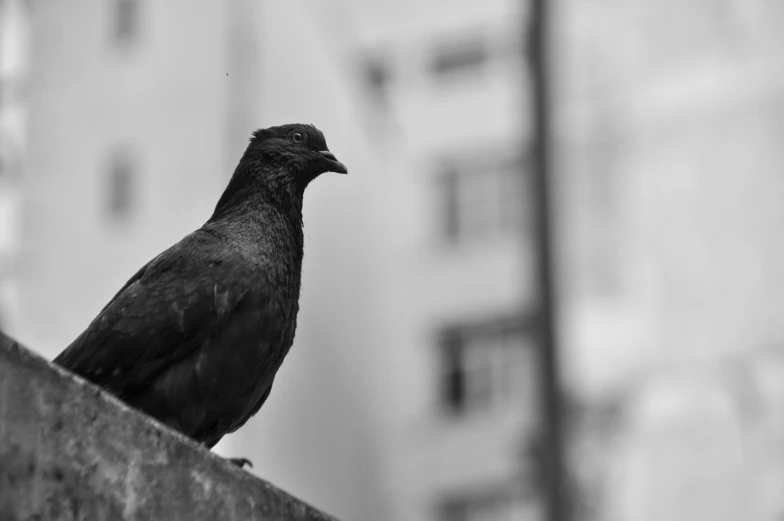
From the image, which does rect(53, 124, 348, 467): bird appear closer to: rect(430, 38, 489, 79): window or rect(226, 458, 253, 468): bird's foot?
rect(226, 458, 253, 468): bird's foot

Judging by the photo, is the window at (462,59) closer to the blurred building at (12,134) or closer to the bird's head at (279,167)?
the blurred building at (12,134)

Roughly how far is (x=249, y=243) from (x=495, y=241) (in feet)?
79.5

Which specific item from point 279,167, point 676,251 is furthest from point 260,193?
point 676,251

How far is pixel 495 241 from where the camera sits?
29156 millimetres

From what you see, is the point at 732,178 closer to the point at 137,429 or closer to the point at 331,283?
the point at 331,283

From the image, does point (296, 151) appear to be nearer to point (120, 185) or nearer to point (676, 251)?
point (676, 251)

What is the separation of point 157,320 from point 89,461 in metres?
0.91

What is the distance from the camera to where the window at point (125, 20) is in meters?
25.6

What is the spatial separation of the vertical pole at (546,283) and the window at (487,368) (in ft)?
51.8

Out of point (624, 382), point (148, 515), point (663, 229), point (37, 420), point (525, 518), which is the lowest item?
point (525, 518)

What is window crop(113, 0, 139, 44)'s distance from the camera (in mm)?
25594

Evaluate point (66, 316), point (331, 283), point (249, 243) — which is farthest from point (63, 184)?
point (249, 243)

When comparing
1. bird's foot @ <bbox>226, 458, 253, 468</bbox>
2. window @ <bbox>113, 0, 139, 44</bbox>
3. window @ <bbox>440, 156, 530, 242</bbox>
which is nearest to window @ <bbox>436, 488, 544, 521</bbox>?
window @ <bbox>440, 156, 530, 242</bbox>

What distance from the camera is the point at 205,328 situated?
16.2 ft
